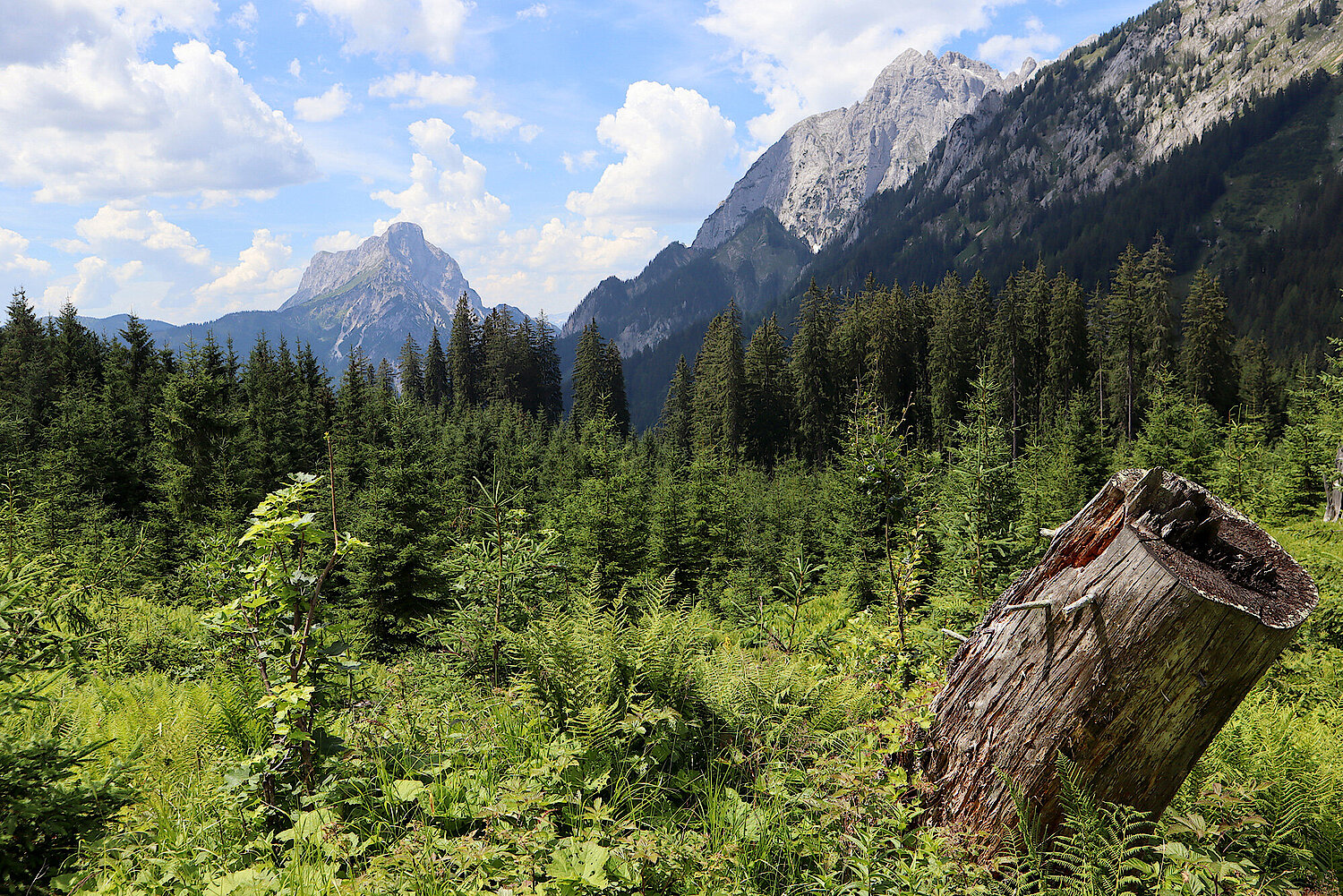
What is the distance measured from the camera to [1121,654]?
2.60 metres

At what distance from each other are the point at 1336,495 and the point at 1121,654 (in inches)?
913

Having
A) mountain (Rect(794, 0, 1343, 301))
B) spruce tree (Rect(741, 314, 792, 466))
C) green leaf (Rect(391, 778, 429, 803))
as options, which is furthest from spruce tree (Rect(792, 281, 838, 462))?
mountain (Rect(794, 0, 1343, 301))

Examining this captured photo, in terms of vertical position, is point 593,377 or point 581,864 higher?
point 593,377

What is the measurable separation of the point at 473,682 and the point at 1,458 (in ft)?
90.8

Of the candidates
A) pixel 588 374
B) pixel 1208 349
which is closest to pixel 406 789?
pixel 1208 349

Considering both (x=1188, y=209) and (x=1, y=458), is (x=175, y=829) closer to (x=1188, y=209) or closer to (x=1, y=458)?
(x=1, y=458)

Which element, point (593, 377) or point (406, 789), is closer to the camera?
point (406, 789)

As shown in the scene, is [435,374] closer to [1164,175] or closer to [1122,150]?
[1164,175]

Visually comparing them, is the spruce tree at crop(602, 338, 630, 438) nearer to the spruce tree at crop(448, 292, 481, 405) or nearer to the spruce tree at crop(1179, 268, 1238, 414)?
the spruce tree at crop(448, 292, 481, 405)

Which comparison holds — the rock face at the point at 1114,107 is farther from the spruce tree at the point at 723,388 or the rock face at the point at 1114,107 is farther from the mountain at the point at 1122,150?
the spruce tree at the point at 723,388

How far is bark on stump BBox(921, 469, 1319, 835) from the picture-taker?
253 cm

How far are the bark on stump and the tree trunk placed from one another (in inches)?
831

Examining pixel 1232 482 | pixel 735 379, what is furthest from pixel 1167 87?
pixel 1232 482

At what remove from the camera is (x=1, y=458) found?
21.5 metres
